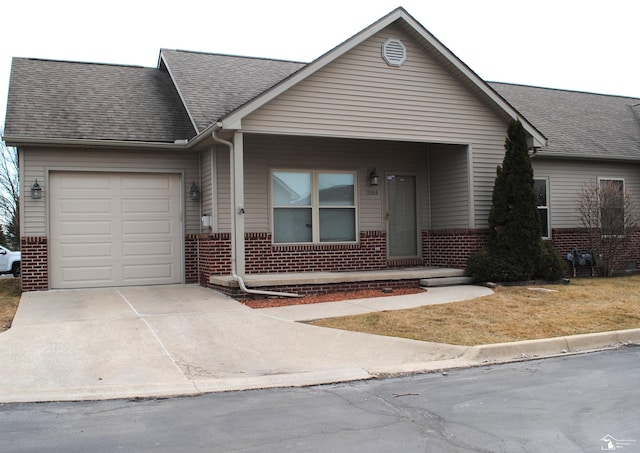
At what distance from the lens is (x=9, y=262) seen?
22047mm

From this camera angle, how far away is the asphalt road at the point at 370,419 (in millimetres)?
4578

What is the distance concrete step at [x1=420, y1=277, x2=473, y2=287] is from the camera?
13.0 meters

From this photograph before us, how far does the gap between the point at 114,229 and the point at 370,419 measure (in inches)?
373

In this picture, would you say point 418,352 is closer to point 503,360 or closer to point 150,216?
point 503,360

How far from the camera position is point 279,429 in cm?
495

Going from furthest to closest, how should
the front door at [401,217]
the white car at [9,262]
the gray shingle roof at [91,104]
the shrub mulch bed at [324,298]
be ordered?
the white car at [9,262] < the front door at [401,217] < the gray shingle roof at [91,104] < the shrub mulch bed at [324,298]

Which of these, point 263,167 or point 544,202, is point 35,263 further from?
point 544,202

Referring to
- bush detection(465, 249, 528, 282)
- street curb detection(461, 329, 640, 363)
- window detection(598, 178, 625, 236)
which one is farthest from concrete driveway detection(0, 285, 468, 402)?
window detection(598, 178, 625, 236)

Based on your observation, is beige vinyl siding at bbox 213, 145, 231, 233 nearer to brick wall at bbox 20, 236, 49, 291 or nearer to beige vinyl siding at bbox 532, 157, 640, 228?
brick wall at bbox 20, 236, 49, 291

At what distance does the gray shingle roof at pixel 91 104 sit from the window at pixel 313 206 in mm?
2459

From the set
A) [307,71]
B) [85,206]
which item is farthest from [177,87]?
[307,71]

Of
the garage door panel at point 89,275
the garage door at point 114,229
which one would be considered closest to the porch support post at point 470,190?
the garage door at point 114,229

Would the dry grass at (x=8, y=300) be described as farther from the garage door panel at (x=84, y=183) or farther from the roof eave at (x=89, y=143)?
the roof eave at (x=89, y=143)

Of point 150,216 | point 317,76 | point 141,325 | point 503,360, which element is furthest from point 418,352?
point 150,216
